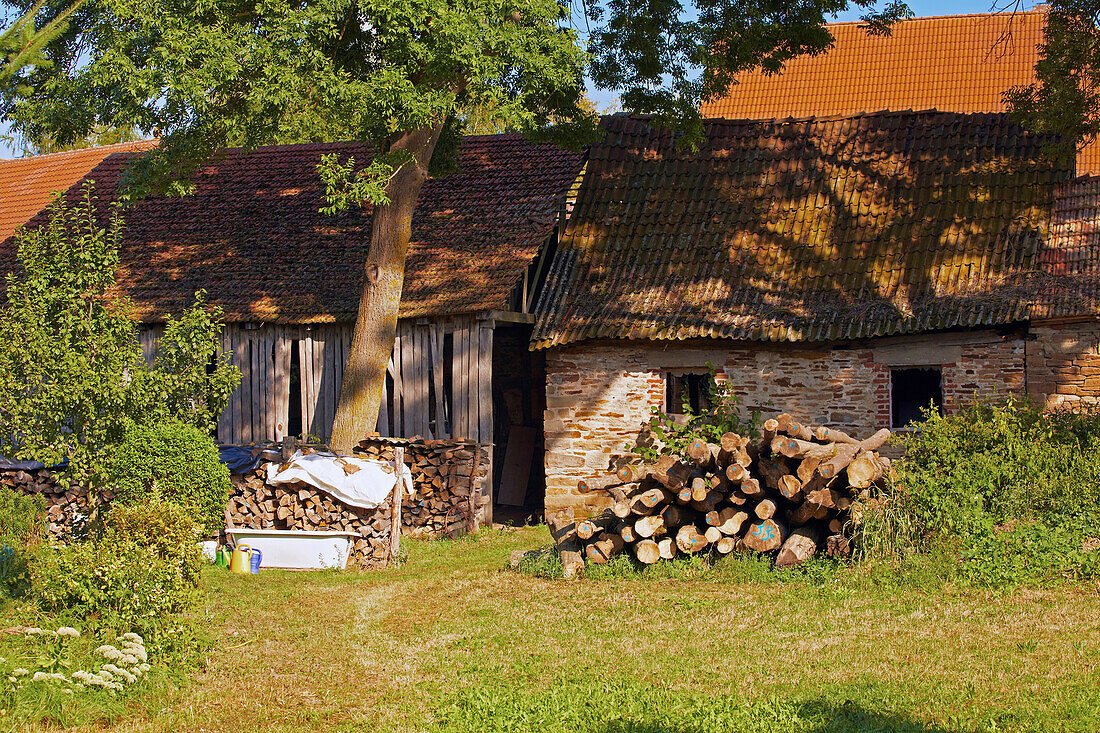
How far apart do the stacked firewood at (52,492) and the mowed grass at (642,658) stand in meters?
3.60

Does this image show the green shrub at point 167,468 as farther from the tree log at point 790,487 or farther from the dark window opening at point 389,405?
the tree log at point 790,487

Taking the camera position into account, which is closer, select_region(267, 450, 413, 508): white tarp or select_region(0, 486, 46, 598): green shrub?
select_region(0, 486, 46, 598): green shrub

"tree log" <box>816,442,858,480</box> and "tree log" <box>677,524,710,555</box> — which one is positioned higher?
"tree log" <box>816,442,858,480</box>

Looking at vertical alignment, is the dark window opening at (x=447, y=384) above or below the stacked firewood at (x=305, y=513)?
above

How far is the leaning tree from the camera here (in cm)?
1125

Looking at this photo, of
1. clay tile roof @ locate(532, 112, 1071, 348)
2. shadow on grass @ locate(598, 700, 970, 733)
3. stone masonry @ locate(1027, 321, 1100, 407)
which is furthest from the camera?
clay tile roof @ locate(532, 112, 1071, 348)

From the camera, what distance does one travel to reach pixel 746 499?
10.1 metres

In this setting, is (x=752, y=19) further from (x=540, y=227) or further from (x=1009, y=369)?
(x=1009, y=369)

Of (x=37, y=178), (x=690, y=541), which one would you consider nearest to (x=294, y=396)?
(x=37, y=178)

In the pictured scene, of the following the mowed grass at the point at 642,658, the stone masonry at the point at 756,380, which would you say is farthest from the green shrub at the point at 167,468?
the stone masonry at the point at 756,380

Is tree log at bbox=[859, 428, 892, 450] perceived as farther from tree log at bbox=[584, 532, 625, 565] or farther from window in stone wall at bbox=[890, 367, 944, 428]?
window in stone wall at bbox=[890, 367, 944, 428]

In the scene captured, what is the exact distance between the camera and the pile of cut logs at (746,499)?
9.74 meters

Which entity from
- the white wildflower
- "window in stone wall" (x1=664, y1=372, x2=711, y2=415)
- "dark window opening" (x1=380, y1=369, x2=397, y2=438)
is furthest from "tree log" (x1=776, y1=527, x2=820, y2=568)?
"dark window opening" (x1=380, y1=369, x2=397, y2=438)

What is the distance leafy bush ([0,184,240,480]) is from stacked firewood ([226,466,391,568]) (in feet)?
6.39
